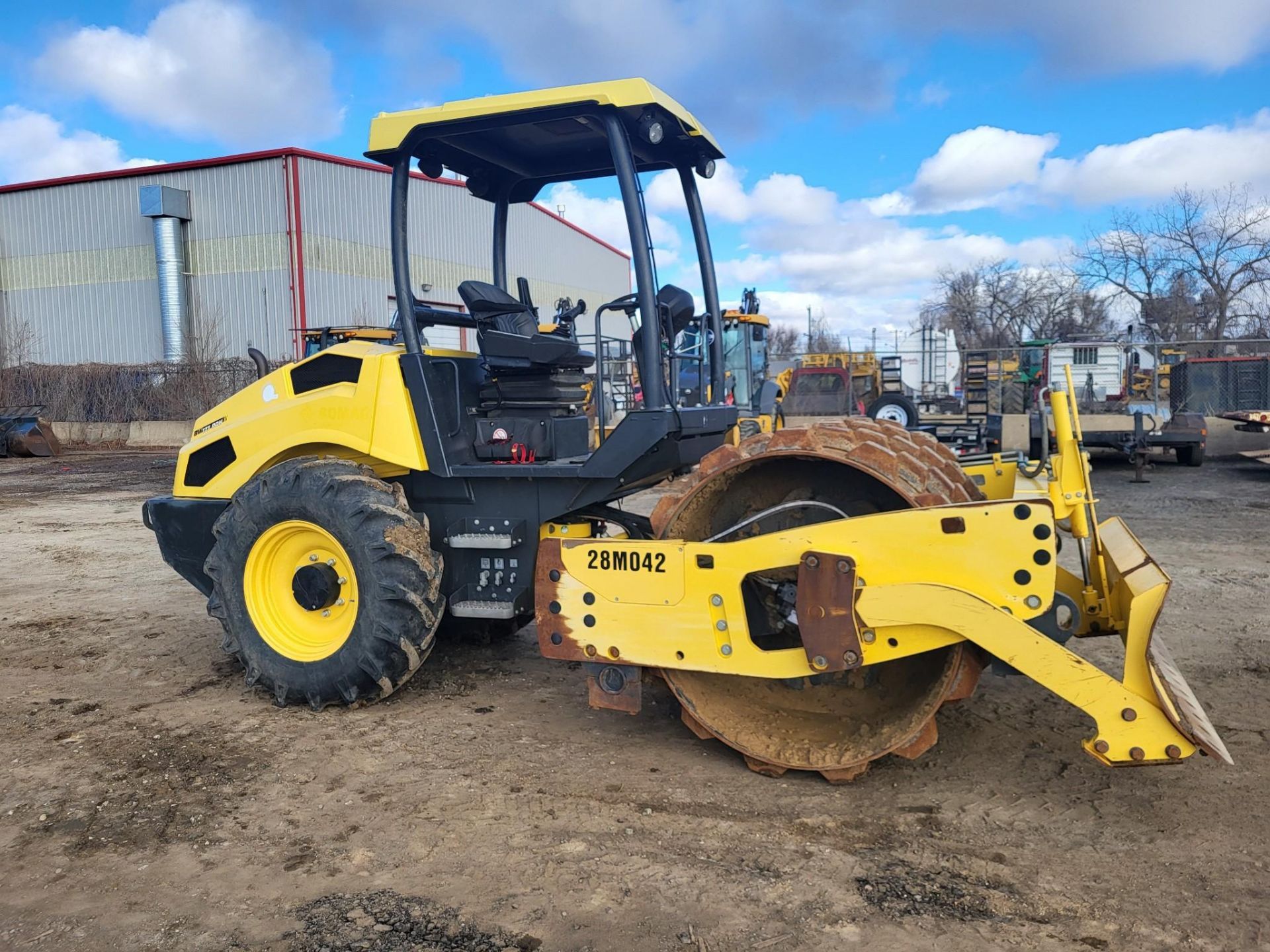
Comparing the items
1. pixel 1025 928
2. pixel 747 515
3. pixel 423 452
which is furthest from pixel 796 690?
pixel 423 452

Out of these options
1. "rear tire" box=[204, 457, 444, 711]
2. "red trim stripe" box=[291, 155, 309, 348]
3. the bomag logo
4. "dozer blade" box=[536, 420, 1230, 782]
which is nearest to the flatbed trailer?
"dozer blade" box=[536, 420, 1230, 782]

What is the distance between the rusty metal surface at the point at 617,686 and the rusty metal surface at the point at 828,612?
70 cm

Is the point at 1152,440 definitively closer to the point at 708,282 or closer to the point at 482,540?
the point at 708,282

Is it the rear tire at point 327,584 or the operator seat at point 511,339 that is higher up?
the operator seat at point 511,339

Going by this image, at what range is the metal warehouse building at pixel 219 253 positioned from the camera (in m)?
24.5

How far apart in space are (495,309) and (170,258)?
23.9 meters

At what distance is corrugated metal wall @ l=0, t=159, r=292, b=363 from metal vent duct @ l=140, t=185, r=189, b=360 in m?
0.34

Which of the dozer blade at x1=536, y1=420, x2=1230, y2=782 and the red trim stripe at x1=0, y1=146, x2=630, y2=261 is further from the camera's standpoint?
the red trim stripe at x1=0, y1=146, x2=630, y2=261

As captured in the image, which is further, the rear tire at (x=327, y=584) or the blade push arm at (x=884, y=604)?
the rear tire at (x=327, y=584)

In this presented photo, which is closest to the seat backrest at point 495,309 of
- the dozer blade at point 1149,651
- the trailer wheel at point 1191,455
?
the dozer blade at point 1149,651

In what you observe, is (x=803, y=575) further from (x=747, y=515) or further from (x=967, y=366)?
(x=967, y=366)

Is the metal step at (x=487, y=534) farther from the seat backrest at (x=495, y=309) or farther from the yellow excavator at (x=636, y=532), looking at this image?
the seat backrest at (x=495, y=309)

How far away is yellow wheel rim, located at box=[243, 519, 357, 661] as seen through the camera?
175 inches

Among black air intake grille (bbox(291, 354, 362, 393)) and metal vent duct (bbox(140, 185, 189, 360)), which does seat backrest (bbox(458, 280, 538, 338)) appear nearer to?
black air intake grille (bbox(291, 354, 362, 393))
